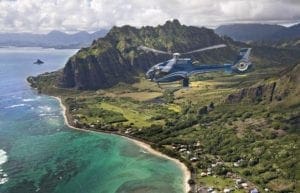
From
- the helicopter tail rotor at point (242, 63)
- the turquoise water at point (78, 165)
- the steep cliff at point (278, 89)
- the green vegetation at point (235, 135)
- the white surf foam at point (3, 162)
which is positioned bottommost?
the turquoise water at point (78, 165)

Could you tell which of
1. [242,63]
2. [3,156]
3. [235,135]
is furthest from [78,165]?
[242,63]

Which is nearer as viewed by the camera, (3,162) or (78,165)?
Result: (78,165)

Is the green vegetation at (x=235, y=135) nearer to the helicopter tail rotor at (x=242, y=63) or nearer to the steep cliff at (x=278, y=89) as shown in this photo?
the steep cliff at (x=278, y=89)

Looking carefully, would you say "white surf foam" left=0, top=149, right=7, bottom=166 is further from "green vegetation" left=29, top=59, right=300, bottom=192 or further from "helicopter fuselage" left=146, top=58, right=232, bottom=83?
"helicopter fuselage" left=146, top=58, right=232, bottom=83

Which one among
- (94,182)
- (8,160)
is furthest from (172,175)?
(8,160)

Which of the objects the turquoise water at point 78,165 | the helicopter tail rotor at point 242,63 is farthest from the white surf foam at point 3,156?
the helicopter tail rotor at point 242,63

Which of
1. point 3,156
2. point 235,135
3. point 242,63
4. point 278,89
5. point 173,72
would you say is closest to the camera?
point 3,156

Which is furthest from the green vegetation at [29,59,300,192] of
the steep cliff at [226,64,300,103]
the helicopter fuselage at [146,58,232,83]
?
the helicopter fuselage at [146,58,232,83]

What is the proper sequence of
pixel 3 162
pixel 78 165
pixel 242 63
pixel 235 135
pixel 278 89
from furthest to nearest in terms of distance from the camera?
pixel 242 63 < pixel 278 89 < pixel 235 135 < pixel 3 162 < pixel 78 165

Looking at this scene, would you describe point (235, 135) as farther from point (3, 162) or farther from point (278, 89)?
point (3, 162)

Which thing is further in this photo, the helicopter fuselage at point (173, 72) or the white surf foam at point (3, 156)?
the helicopter fuselage at point (173, 72)

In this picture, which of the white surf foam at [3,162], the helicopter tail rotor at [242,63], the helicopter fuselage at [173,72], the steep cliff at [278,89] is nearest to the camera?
the white surf foam at [3,162]

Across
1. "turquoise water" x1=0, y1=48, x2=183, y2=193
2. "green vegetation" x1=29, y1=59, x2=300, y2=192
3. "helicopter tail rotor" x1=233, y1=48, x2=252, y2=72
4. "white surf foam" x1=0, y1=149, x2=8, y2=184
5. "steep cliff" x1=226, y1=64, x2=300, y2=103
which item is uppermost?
"helicopter tail rotor" x1=233, y1=48, x2=252, y2=72

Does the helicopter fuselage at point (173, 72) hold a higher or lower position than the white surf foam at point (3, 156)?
higher
